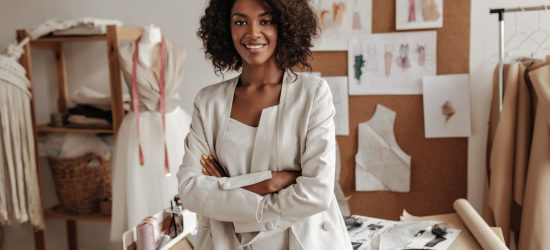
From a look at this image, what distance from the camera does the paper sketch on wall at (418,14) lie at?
7.46 ft

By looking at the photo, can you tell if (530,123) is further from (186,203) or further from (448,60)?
(186,203)

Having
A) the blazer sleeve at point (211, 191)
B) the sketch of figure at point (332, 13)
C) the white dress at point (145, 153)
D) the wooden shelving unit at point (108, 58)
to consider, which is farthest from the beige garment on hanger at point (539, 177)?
the wooden shelving unit at point (108, 58)

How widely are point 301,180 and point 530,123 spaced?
1367mm

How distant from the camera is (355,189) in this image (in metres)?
2.53

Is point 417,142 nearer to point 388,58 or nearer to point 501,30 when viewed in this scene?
point 388,58

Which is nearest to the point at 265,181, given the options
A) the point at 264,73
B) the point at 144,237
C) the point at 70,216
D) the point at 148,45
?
the point at 264,73

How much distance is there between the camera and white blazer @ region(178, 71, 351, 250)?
37.9 inches

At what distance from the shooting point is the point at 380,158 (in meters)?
2.46

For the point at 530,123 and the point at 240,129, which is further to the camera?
the point at 530,123

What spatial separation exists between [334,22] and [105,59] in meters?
1.29

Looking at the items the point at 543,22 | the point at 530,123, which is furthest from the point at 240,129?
the point at 543,22

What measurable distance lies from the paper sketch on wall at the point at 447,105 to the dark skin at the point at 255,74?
4.77 feet

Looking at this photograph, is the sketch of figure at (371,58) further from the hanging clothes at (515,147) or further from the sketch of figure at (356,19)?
the hanging clothes at (515,147)

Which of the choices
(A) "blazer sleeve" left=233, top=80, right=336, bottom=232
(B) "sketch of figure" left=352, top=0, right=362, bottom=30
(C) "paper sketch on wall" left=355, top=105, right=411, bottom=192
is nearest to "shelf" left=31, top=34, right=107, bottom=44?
(B) "sketch of figure" left=352, top=0, right=362, bottom=30
